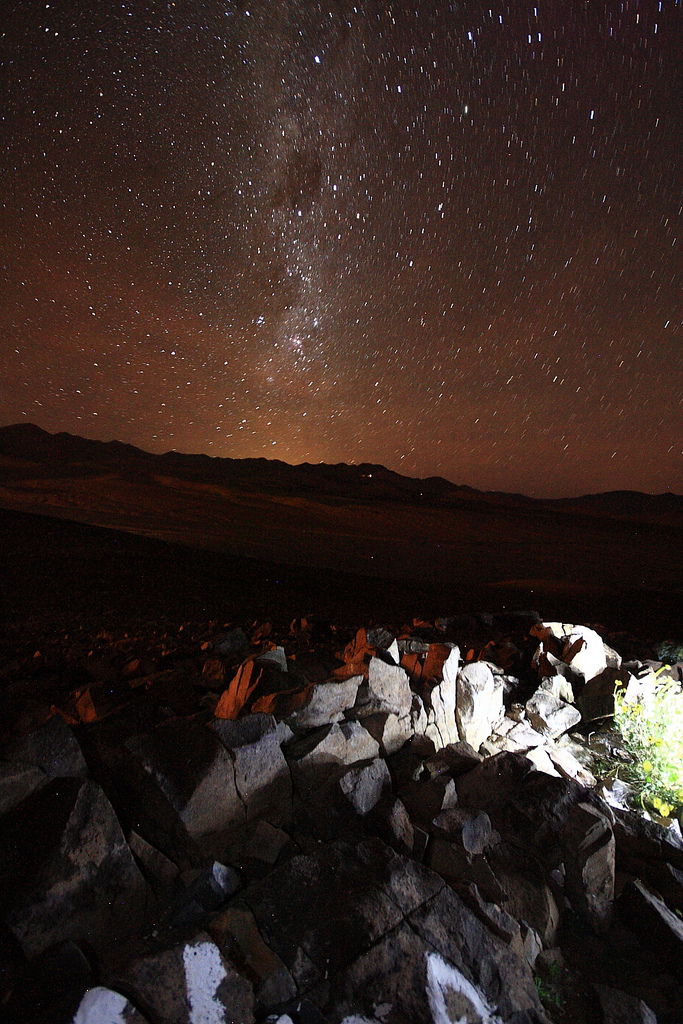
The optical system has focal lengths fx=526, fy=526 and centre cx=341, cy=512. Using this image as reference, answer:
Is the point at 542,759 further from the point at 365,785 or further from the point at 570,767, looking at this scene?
the point at 365,785

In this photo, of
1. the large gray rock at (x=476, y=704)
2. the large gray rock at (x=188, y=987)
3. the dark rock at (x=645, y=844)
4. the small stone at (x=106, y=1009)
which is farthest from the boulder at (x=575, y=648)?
the small stone at (x=106, y=1009)

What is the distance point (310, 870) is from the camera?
2908 mm

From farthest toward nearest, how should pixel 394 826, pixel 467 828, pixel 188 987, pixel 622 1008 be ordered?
1. pixel 467 828
2. pixel 394 826
3. pixel 622 1008
4. pixel 188 987

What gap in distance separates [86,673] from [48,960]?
4747mm

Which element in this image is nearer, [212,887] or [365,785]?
[212,887]

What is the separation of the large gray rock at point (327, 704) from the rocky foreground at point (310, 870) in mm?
17

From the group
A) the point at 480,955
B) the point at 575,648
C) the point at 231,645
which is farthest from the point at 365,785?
the point at 575,648

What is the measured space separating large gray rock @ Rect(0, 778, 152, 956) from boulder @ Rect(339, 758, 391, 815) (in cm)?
131

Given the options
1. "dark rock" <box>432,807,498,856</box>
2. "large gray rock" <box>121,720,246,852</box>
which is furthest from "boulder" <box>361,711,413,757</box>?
"large gray rock" <box>121,720,246,852</box>

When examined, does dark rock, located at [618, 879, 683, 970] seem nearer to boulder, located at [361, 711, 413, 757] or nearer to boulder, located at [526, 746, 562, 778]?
boulder, located at [526, 746, 562, 778]

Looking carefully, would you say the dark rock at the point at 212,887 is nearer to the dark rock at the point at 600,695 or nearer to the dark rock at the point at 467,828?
the dark rock at the point at 467,828

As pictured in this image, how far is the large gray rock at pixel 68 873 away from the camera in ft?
8.36

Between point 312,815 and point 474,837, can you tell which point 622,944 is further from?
point 312,815

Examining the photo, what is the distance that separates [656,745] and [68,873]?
5.53m
